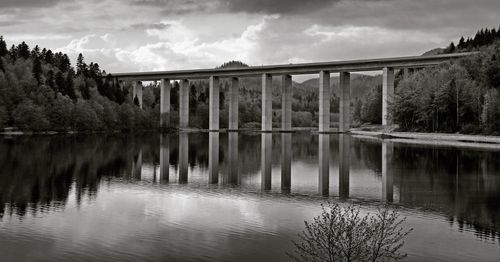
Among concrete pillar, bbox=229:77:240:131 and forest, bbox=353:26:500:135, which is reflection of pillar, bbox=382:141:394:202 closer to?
forest, bbox=353:26:500:135

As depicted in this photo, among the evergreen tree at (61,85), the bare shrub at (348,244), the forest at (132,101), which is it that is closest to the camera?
the bare shrub at (348,244)

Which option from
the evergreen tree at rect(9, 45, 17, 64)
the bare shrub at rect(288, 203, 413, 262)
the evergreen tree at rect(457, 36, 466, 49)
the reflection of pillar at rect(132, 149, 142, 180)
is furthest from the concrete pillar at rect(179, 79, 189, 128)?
the bare shrub at rect(288, 203, 413, 262)

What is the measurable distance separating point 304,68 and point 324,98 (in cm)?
848

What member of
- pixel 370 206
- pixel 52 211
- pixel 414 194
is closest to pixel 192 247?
pixel 52 211

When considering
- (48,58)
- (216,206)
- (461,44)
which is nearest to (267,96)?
(48,58)

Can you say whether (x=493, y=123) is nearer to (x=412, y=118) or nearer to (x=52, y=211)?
(x=412, y=118)

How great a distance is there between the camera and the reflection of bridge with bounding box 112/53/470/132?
4365 inches

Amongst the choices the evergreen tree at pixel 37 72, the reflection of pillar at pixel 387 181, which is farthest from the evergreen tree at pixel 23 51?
the reflection of pillar at pixel 387 181

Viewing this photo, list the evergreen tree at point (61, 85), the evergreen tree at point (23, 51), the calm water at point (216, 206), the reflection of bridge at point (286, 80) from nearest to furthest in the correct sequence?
the calm water at point (216, 206), the reflection of bridge at point (286, 80), the evergreen tree at point (61, 85), the evergreen tree at point (23, 51)

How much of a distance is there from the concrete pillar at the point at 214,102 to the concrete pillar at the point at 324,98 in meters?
28.1

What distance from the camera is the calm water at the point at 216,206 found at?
46.8 feet

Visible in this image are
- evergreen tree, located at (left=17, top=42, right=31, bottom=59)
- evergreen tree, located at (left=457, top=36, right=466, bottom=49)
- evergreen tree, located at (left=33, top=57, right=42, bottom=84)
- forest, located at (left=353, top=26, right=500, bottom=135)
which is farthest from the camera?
evergreen tree, located at (left=457, top=36, right=466, bottom=49)

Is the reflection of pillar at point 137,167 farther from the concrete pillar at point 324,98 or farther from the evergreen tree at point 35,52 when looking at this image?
the evergreen tree at point 35,52

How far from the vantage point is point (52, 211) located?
1927 cm
